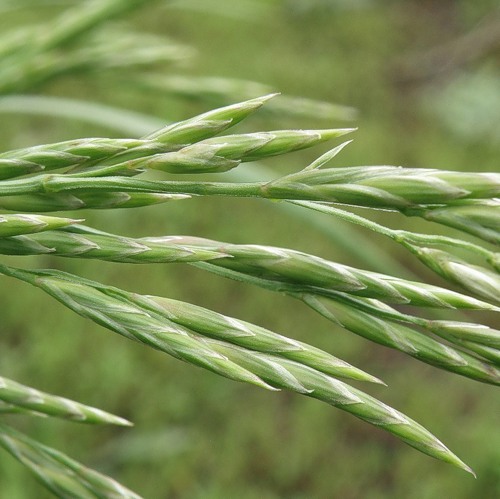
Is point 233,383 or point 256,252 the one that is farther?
point 233,383

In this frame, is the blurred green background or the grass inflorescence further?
the blurred green background

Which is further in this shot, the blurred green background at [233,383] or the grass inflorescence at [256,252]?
the blurred green background at [233,383]

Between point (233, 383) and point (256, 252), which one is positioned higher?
point (256, 252)

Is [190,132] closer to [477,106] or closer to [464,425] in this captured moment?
[464,425]

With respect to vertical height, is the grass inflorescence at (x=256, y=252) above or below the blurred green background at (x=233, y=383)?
above

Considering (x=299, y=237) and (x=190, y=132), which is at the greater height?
(x=190, y=132)

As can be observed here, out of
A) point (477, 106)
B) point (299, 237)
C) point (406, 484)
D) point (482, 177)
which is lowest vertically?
point (406, 484)

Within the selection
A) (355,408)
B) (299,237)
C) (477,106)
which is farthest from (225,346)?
(477,106)

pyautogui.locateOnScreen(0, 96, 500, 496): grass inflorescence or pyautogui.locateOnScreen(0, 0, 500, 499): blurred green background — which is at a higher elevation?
pyautogui.locateOnScreen(0, 96, 500, 496): grass inflorescence
